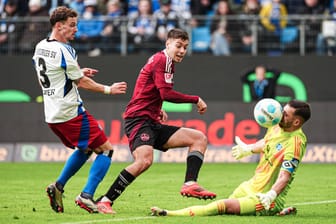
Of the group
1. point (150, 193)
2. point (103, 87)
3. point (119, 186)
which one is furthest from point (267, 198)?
point (150, 193)

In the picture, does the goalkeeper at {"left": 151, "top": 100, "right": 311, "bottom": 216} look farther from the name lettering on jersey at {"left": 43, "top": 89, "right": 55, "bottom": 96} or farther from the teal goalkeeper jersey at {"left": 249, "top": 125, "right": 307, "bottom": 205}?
the name lettering on jersey at {"left": 43, "top": 89, "right": 55, "bottom": 96}

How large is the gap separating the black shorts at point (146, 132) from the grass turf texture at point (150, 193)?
0.82m

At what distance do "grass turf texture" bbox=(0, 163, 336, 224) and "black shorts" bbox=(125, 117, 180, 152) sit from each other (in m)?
0.82

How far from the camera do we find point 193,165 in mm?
11086

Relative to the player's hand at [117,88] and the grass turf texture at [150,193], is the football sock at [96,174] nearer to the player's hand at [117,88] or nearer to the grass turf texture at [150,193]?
the grass turf texture at [150,193]

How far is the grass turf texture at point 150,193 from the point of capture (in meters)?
10.1

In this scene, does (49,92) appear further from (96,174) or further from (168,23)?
(168,23)

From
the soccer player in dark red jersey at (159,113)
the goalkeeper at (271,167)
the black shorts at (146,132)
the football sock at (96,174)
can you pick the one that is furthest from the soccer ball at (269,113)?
the football sock at (96,174)

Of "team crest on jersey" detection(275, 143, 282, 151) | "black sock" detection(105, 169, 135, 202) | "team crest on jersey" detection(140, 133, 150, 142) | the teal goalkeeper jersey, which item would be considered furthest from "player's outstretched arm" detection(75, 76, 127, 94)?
"team crest on jersey" detection(275, 143, 282, 151)

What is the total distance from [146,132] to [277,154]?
1.73m

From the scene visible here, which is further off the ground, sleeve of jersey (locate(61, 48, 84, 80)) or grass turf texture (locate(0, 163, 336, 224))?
sleeve of jersey (locate(61, 48, 84, 80))

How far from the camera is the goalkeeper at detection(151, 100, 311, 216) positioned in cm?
1003

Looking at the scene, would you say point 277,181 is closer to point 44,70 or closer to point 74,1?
point 44,70

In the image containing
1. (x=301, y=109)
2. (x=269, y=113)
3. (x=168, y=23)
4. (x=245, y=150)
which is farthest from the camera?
(x=168, y=23)
